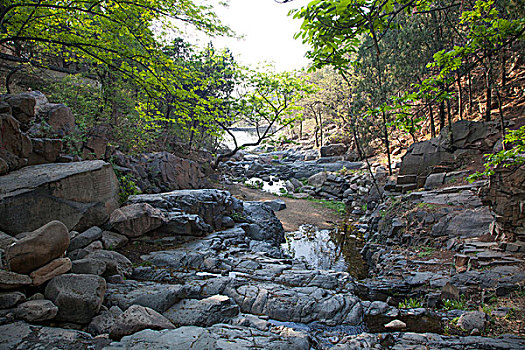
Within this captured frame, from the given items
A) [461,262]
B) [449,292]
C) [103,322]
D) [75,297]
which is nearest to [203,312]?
[103,322]

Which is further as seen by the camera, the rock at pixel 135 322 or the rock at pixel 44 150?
the rock at pixel 44 150

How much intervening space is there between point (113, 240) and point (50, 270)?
2.30 meters

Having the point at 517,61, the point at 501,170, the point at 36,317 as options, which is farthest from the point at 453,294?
the point at 517,61

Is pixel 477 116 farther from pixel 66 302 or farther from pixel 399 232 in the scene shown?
pixel 66 302

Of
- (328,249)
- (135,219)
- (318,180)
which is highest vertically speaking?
(318,180)

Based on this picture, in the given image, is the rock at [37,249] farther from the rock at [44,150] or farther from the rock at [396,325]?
the rock at [396,325]

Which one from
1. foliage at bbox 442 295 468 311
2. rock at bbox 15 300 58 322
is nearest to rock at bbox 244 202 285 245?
foliage at bbox 442 295 468 311

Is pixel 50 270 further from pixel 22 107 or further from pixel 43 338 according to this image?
pixel 22 107

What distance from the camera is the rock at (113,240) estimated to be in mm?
5230

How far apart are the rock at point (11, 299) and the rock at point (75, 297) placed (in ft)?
0.76

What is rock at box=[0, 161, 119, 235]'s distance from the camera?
167 inches

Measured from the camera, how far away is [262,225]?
30.6 feet

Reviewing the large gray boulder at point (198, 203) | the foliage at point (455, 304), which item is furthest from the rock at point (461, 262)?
the large gray boulder at point (198, 203)

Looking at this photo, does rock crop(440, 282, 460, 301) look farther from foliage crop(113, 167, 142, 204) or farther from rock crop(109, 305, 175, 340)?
foliage crop(113, 167, 142, 204)
